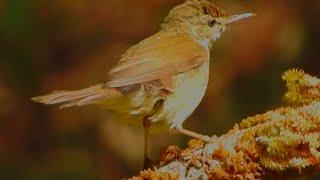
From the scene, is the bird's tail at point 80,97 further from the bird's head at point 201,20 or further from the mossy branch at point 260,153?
the bird's head at point 201,20

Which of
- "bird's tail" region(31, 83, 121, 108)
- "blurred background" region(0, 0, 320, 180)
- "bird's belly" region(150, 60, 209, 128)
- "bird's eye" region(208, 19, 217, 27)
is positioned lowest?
"blurred background" region(0, 0, 320, 180)

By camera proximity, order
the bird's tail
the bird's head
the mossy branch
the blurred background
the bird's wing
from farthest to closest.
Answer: the blurred background < the bird's head < the bird's wing < the bird's tail < the mossy branch

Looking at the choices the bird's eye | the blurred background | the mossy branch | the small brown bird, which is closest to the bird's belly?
the small brown bird

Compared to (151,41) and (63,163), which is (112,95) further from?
(63,163)

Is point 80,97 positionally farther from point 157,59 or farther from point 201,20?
point 201,20

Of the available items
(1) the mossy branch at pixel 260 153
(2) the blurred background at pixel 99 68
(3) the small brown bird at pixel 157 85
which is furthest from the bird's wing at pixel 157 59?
(2) the blurred background at pixel 99 68

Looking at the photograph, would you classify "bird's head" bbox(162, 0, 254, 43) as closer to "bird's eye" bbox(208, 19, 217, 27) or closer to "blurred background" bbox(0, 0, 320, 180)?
"bird's eye" bbox(208, 19, 217, 27)
